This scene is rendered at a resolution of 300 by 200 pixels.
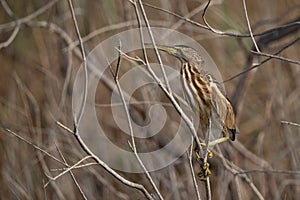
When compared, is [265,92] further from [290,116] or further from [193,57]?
[193,57]

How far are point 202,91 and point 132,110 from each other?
4.33 feet

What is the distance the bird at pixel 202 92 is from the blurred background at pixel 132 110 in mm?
606

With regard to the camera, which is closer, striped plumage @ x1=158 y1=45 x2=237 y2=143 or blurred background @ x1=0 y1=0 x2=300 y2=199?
striped plumage @ x1=158 y1=45 x2=237 y2=143

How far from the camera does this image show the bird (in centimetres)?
196

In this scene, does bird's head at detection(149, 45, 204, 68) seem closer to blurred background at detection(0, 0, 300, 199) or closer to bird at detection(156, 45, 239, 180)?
bird at detection(156, 45, 239, 180)

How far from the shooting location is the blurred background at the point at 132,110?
292 centimetres

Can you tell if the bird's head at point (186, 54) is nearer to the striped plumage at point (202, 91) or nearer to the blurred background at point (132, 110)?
the striped plumage at point (202, 91)

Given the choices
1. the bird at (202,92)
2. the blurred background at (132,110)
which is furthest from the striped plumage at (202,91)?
the blurred background at (132,110)

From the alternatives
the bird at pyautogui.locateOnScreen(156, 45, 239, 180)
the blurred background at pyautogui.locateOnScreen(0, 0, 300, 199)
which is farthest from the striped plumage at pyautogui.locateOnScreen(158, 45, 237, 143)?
the blurred background at pyautogui.locateOnScreen(0, 0, 300, 199)

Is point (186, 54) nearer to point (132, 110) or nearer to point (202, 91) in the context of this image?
point (202, 91)

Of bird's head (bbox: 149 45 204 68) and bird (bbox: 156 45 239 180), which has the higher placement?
bird's head (bbox: 149 45 204 68)

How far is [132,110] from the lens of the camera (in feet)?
10.7

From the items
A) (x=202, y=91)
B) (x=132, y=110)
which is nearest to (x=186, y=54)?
(x=202, y=91)

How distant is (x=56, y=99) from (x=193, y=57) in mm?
1524
